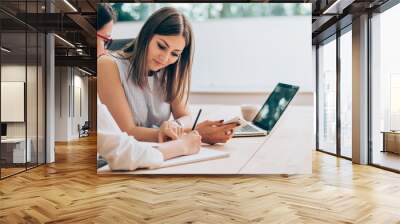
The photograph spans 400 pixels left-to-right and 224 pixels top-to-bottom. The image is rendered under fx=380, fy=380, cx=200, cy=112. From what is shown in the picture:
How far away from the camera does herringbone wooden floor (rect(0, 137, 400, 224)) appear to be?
12.7 ft

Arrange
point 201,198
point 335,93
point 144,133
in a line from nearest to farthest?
point 201,198 → point 144,133 → point 335,93

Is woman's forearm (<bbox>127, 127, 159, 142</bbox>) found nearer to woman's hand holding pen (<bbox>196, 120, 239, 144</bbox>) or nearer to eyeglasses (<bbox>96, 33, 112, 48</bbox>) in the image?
woman's hand holding pen (<bbox>196, 120, 239, 144</bbox>)

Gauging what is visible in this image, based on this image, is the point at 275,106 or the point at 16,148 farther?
the point at 16,148

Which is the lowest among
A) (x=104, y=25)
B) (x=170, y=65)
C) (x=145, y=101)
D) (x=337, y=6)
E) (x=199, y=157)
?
(x=199, y=157)

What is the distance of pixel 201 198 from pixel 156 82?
2226 millimetres

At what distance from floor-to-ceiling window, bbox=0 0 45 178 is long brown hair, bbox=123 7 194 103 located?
1.99m

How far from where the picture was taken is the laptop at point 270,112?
6180mm

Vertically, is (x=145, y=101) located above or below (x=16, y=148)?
above

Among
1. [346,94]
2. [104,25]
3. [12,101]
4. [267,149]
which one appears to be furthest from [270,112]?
[12,101]

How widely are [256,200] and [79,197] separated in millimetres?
2221

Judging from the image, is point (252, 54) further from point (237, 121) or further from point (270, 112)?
point (237, 121)

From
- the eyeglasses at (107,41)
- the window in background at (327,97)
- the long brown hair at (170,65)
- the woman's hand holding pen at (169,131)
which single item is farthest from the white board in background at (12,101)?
the window in background at (327,97)

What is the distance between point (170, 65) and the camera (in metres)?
6.17

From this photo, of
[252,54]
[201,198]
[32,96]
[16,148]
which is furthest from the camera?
[32,96]
